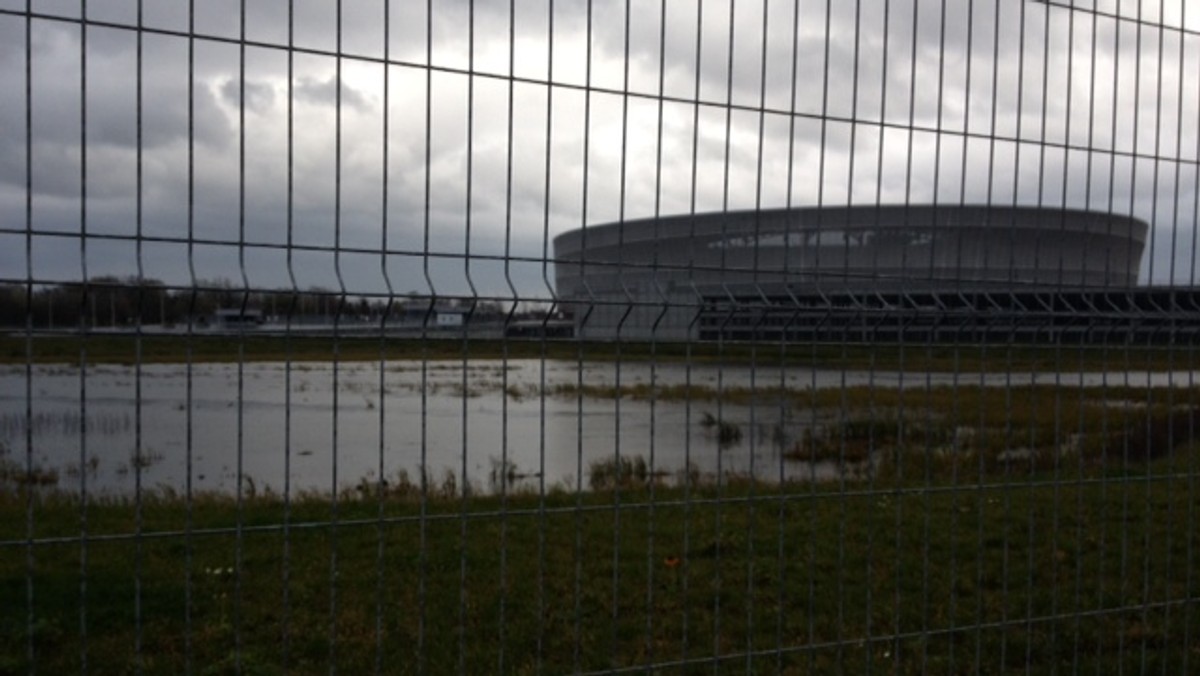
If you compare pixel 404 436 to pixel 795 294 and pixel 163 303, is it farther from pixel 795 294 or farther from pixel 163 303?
pixel 163 303

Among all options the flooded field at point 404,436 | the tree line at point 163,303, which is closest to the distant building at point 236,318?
the tree line at point 163,303

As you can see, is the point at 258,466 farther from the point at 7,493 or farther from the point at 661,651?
the point at 661,651

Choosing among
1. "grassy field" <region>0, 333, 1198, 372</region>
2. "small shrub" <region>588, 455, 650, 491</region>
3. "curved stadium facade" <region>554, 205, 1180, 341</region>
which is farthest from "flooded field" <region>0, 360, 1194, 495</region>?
"grassy field" <region>0, 333, 1198, 372</region>

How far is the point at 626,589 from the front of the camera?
6109 mm

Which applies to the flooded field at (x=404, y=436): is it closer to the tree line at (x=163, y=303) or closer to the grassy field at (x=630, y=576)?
the grassy field at (x=630, y=576)

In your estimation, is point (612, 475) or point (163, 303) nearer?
point (163, 303)

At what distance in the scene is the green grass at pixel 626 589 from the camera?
14.8ft

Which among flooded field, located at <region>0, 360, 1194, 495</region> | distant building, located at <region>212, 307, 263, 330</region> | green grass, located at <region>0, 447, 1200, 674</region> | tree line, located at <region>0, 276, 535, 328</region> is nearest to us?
tree line, located at <region>0, 276, 535, 328</region>

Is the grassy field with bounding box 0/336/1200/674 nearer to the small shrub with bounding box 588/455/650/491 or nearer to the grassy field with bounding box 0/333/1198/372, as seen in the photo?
the grassy field with bounding box 0/333/1198/372

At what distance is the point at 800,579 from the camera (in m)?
6.37

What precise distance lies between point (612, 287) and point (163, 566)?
3768mm

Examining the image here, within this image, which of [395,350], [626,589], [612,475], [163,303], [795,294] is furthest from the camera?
[612,475]

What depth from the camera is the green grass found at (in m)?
4.53

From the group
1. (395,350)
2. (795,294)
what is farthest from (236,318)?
(795,294)
